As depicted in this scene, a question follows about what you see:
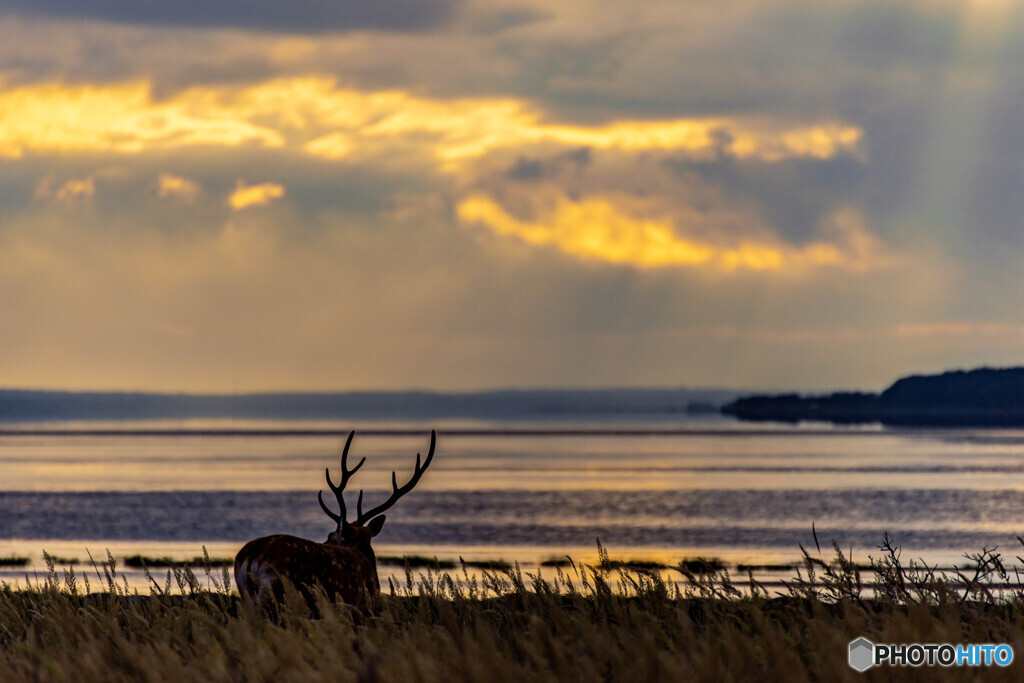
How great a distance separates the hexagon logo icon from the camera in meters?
7.36

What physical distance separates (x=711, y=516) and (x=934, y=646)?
40875mm

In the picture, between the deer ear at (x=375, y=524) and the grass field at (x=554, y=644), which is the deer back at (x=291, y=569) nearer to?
the grass field at (x=554, y=644)

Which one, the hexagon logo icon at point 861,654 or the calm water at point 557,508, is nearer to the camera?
the hexagon logo icon at point 861,654


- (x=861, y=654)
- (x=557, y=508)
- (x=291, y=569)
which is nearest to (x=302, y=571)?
(x=291, y=569)

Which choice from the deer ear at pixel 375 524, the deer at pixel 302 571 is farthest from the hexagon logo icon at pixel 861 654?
the deer ear at pixel 375 524

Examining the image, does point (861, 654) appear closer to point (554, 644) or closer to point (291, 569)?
point (554, 644)

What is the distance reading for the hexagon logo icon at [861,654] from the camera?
7363 mm

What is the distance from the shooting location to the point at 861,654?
7.47m

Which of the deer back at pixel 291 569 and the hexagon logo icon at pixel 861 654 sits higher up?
the deer back at pixel 291 569

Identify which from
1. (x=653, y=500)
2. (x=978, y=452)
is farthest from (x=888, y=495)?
(x=978, y=452)

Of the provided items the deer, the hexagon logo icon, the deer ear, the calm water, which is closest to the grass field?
the hexagon logo icon

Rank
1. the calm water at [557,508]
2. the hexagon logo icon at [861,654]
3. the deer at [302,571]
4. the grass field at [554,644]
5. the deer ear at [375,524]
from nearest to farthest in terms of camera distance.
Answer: the grass field at [554,644]
the hexagon logo icon at [861,654]
the deer at [302,571]
the deer ear at [375,524]
the calm water at [557,508]

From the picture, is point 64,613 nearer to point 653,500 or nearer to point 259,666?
point 259,666

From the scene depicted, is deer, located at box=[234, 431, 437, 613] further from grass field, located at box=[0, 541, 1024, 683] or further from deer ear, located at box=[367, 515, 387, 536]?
deer ear, located at box=[367, 515, 387, 536]
